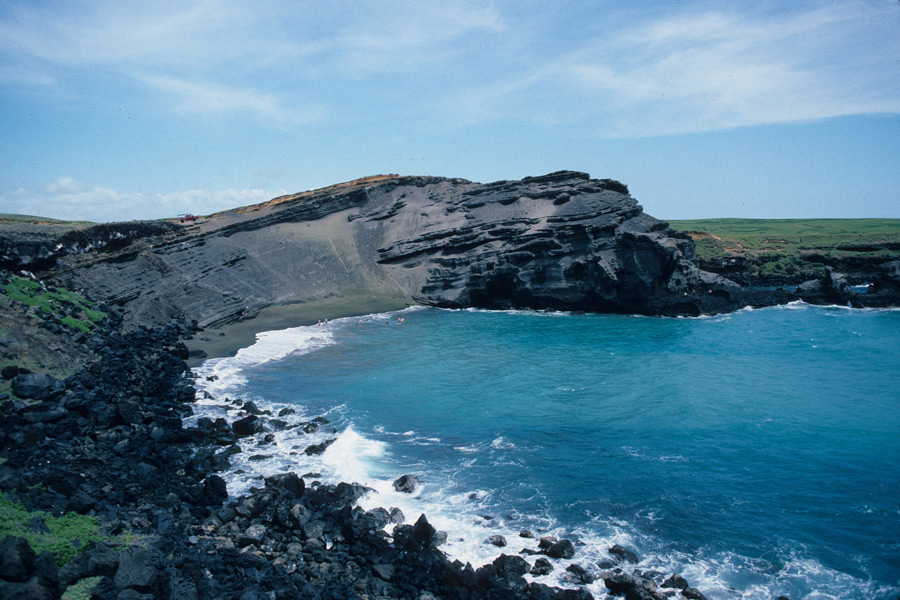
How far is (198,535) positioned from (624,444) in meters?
13.2

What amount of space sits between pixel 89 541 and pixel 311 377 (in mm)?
17322

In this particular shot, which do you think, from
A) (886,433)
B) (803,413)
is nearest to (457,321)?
(803,413)

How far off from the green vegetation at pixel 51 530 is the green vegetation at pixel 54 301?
18.8 meters

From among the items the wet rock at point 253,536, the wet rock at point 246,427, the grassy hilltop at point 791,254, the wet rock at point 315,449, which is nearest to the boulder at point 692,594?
the wet rock at point 253,536

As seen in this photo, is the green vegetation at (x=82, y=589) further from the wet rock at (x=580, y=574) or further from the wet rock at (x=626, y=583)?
the wet rock at (x=626, y=583)

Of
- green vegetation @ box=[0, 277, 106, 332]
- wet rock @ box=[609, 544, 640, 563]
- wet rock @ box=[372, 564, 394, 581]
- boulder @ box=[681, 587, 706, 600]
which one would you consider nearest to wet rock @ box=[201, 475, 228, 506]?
wet rock @ box=[372, 564, 394, 581]

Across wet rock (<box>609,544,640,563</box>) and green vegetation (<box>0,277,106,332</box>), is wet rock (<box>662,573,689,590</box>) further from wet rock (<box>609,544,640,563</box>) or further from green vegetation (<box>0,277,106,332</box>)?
green vegetation (<box>0,277,106,332</box>)

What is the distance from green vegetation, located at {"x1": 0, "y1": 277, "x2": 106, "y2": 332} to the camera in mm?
25188

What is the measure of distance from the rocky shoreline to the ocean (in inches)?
32.5

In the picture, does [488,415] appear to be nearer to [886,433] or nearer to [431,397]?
[431,397]

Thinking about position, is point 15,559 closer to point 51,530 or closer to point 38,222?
point 51,530

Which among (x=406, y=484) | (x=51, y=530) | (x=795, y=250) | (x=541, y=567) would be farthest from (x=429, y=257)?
(x=795, y=250)

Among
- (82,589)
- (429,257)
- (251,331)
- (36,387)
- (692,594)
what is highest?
(429,257)

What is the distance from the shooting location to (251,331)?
3716 centimetres
